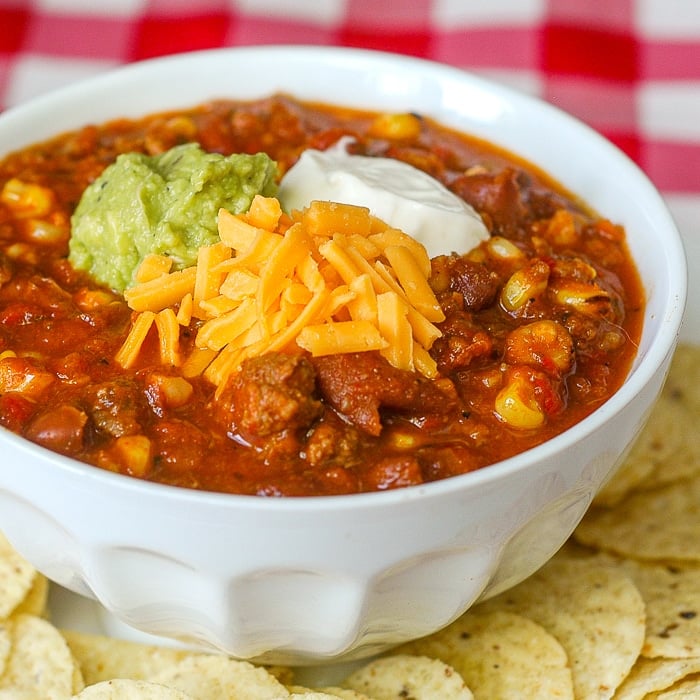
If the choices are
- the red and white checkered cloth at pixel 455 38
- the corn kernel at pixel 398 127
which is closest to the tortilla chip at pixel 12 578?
the corn kernel at pixel 398 127

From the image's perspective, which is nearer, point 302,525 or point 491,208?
point 302,525

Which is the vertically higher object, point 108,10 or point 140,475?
point 140,475

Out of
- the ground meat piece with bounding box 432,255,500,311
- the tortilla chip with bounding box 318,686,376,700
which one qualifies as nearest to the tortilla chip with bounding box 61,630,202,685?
the tortilla chip with bounding box 318,686,376,700

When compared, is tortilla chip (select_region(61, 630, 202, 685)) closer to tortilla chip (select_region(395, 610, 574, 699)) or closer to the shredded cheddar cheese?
tortilla chip (select_region(395, 610, 574, 699))

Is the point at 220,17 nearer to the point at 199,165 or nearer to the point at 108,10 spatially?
the point at 108,10

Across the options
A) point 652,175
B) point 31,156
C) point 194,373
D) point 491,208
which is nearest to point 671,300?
point 491,208
